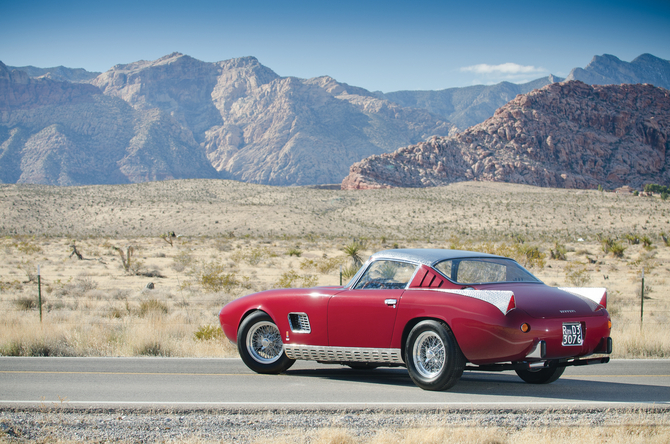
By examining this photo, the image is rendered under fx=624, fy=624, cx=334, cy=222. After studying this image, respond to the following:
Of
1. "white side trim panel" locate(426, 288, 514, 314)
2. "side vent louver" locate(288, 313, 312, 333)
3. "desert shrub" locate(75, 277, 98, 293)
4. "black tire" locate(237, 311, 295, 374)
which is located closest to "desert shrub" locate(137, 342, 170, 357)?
"black tire" locate(237, 311, 295, 374)

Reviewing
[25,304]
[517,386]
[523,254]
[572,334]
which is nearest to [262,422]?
[572,334]

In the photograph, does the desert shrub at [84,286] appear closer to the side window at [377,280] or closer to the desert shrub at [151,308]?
the desert shrub at [151,308]

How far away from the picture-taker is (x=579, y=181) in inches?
4375

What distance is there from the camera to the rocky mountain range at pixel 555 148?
359 ft

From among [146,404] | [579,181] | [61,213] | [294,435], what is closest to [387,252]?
[294,435]

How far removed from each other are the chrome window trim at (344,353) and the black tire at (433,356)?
→ 0.22 meters

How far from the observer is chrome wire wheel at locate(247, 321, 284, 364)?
8273 millimetres

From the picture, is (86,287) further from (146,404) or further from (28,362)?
(146,404)

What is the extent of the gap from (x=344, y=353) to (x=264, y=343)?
1.36 meters

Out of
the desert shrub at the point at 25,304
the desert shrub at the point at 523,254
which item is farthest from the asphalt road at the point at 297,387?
the desert shrub at the point at 523,254

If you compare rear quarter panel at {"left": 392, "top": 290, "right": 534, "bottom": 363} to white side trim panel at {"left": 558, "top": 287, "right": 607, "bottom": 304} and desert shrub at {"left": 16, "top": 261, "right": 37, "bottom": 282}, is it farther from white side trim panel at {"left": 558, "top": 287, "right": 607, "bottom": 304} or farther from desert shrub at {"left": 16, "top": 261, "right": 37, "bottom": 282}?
desert shrub at {"left": 16, "top": 261, "right": 37, "bottom": 282}

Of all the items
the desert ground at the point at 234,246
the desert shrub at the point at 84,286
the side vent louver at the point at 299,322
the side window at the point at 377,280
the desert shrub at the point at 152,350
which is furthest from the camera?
the desert shrub at the point at 84,286

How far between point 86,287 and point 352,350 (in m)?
16.9

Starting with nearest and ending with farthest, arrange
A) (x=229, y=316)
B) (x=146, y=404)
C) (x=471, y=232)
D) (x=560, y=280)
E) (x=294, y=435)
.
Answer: (x=294, y=435)
(x=146, y=404)
(x=229, y=316)
(x=560, y=280)
(x=471, y=232)
